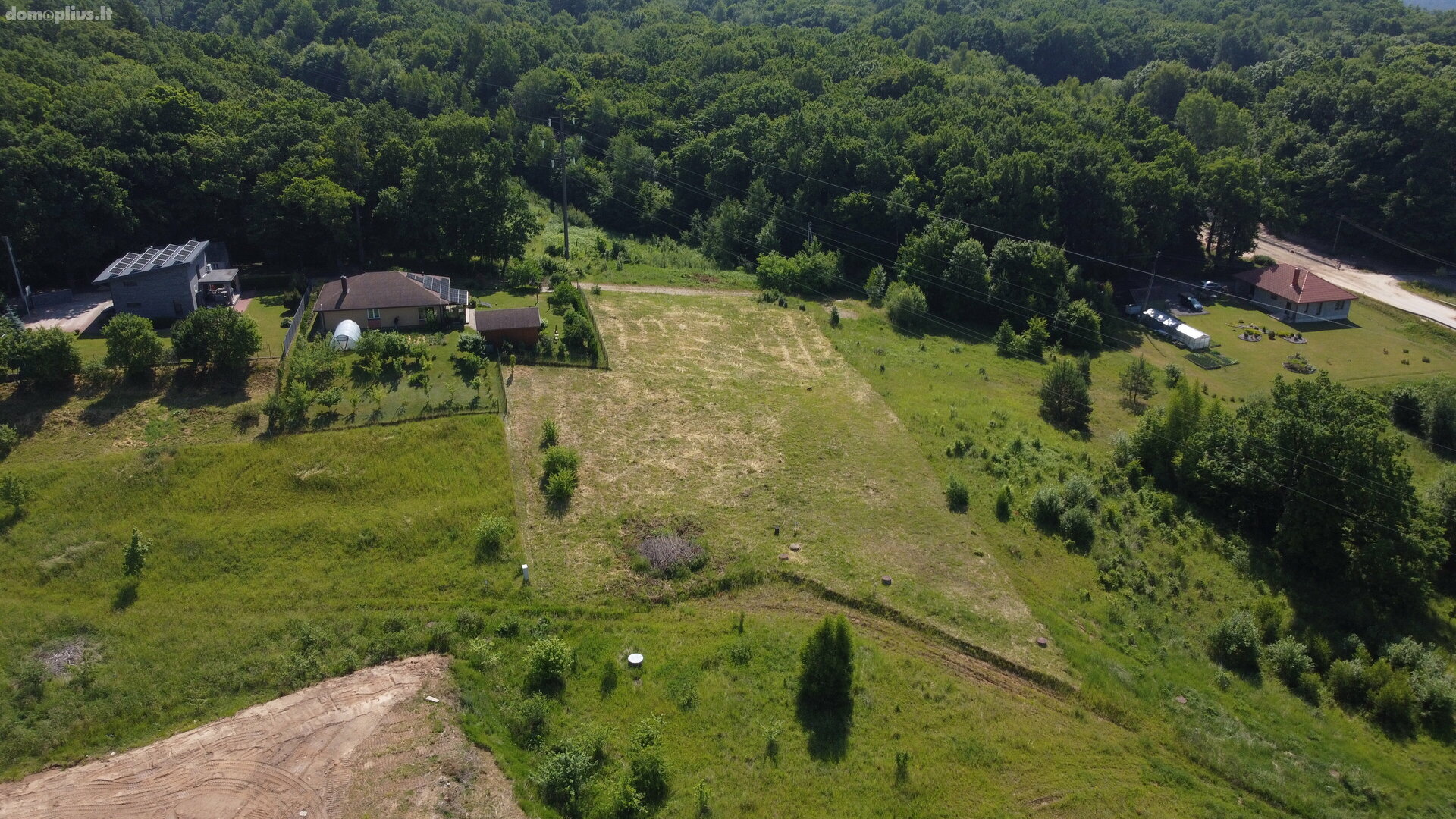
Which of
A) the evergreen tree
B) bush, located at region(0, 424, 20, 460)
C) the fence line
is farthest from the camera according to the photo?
the fence line

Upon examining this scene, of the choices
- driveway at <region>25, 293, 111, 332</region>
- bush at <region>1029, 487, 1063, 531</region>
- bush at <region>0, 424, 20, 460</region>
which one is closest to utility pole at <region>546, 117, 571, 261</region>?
driveway at <region>25, 293, 111, 332</region>

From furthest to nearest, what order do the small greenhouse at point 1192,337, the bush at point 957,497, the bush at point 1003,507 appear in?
the small greenhouse at point 1192,337 < the bush at point 957,497 < the bush at point 1003,507

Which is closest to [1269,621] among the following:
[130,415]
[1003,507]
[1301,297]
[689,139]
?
[1003,507]

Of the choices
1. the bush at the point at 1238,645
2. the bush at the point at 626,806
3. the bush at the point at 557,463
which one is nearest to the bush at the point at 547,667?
the bush at the point at 626,806

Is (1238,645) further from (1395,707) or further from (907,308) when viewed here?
(907,308)

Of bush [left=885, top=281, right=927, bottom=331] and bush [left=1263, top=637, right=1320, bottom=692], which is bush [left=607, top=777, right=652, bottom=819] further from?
bush [left=885, top=281, right=927, bottom=331]

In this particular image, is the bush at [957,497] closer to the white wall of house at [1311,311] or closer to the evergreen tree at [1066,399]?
the evergreen tree at [1066,399]
